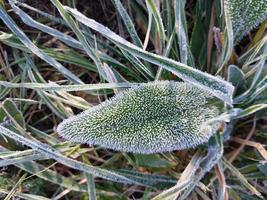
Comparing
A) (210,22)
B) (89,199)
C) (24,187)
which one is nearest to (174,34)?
(210,22)

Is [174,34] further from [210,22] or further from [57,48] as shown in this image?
[57,48]

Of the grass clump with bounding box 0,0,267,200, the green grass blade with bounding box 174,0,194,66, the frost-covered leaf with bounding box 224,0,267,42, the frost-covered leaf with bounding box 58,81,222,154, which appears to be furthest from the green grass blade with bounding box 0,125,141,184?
the frost-covered leaf with bounding box 224,0,267,42

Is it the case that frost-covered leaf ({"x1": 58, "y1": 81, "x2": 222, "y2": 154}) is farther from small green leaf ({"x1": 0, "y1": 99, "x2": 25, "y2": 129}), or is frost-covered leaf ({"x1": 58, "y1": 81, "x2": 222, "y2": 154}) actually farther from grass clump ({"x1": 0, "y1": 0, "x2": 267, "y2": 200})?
small green leaf ({"x1": 0, "y1": 99, "x2": 25, "y2": 129})

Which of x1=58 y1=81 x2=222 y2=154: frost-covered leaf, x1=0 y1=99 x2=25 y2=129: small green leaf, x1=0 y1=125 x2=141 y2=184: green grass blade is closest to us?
x1=58 y1=81 x2=222 y2=154: frost-covered leaf

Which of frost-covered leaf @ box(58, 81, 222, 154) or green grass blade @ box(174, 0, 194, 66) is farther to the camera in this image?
green grass blade @ box(174, 0, 194, 66)

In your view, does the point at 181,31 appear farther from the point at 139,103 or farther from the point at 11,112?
the point at 11,112

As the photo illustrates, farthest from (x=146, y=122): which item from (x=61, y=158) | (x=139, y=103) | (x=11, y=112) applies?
(x=11, y=112)
